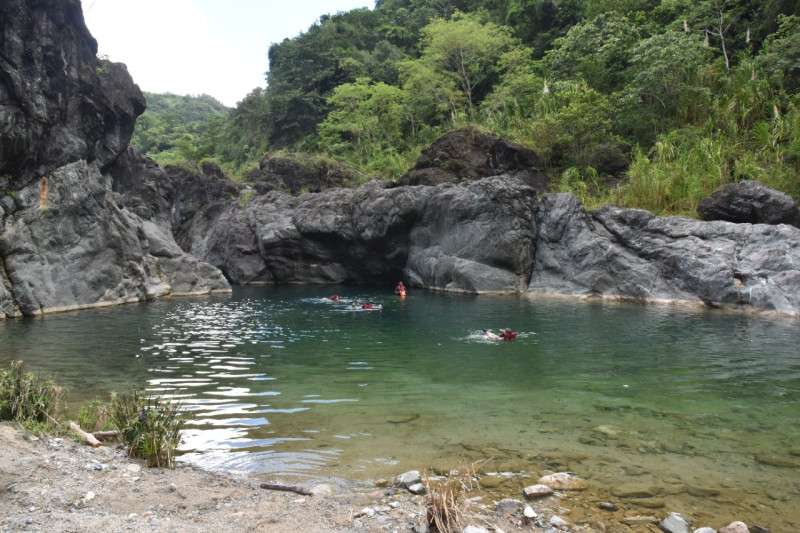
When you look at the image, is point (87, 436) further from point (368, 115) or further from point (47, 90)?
point (368, 115)

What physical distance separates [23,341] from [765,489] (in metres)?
15.0

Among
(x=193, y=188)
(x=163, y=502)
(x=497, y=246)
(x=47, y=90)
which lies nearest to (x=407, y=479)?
(x=163, y=502)

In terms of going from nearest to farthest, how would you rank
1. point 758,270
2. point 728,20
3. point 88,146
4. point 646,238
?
point 758,270
point 646,238
point 88,146
point 728,20

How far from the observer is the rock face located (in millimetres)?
18766

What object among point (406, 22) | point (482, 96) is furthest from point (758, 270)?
point (406, 22)

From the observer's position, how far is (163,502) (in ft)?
13.4

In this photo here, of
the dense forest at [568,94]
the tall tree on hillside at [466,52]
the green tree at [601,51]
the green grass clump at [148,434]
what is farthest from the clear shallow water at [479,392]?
the tall tree on hillside at [466,52]

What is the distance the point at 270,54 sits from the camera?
54.0 m

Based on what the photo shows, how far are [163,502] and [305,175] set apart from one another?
3681 cm

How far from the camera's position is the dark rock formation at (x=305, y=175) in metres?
39.1

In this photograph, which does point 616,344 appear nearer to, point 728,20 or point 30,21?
point 30,21

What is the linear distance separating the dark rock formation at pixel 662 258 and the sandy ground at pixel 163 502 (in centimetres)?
1783

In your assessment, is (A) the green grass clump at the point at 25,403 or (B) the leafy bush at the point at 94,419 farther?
(B) the leafy bush at the point at 94,419

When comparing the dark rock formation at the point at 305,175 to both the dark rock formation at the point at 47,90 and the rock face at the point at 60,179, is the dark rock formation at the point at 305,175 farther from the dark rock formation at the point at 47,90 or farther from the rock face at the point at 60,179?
the dark rock formation at the point at 47,90
